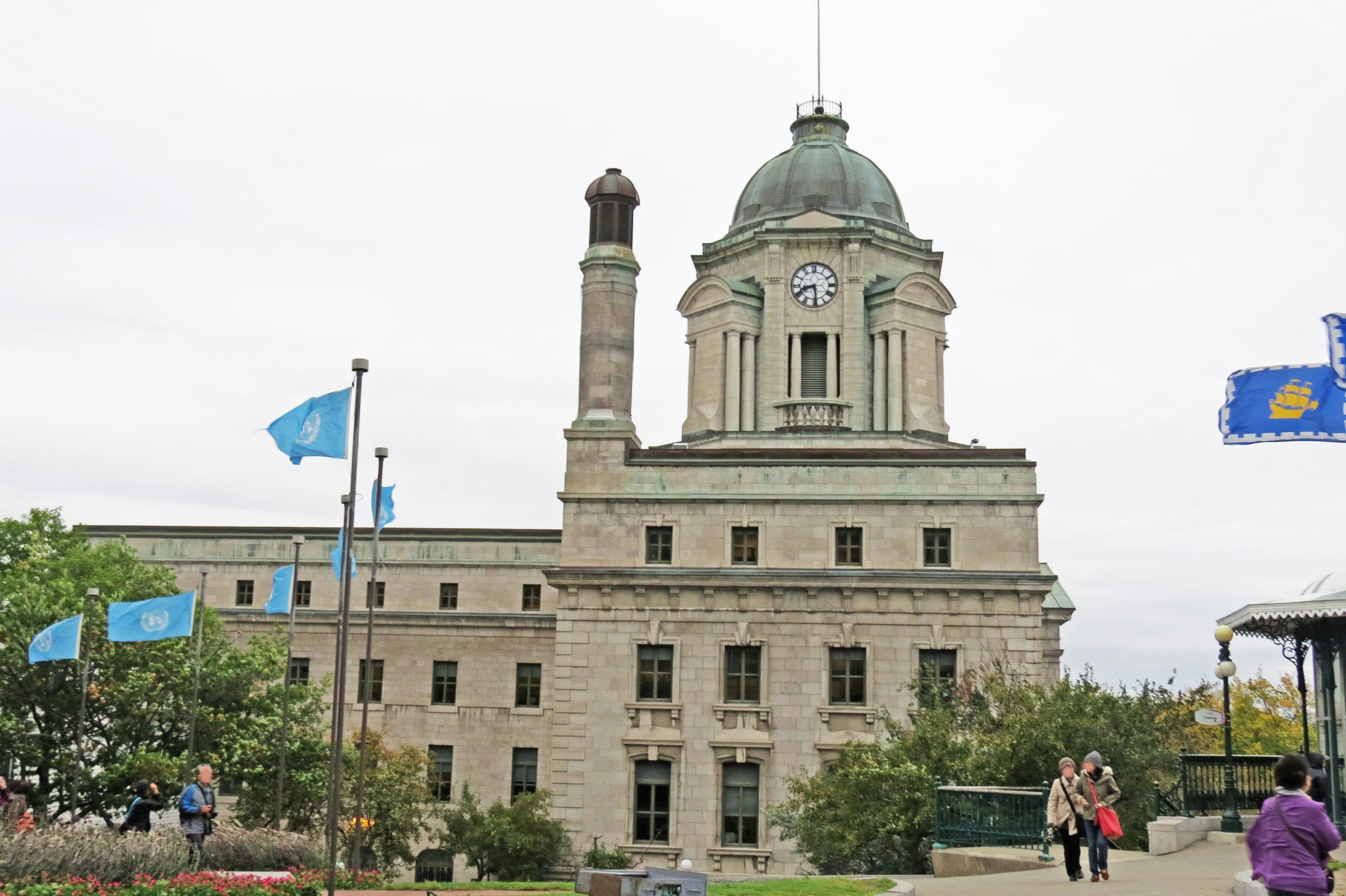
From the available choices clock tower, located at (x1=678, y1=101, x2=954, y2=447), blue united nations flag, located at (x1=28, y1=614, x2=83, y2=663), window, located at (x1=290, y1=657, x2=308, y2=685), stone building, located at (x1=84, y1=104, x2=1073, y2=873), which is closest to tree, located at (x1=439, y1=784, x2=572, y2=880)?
stone building, located at (x1=84, y1=104, x2=1073, y2=873)

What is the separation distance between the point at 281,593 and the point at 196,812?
16921mm

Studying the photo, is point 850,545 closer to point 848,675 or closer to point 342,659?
point 848,675

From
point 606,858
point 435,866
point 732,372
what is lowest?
point 435,866

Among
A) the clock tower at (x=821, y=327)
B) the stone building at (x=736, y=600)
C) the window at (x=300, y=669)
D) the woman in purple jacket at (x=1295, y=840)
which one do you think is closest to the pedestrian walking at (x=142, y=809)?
the woman in purple jacket at (x=1295, y=840)

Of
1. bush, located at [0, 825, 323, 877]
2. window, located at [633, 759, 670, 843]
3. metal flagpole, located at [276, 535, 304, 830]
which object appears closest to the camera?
bush, located at [0, 825, 323, 877]

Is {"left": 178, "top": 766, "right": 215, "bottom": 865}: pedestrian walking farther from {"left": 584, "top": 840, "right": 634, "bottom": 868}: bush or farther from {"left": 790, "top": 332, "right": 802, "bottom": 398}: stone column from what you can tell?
{"left": 790, "top": 332, "right": 802, "bottom": 398}: stone column

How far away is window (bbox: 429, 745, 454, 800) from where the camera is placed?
4916 cm

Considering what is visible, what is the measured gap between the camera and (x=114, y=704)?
1345 inches

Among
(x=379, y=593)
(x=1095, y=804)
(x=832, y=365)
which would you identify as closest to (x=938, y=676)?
(x=832, y=365)

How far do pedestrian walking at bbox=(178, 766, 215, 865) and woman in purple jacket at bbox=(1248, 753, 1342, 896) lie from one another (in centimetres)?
1539

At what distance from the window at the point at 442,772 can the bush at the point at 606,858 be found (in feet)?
40.4

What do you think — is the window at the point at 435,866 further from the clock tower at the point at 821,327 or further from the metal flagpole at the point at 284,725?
the clock tower at the point at 821,327

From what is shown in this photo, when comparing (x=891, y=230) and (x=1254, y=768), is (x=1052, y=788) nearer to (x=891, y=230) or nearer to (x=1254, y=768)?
(x=1254, y=768)

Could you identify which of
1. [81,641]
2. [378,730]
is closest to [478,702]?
[378,730]
